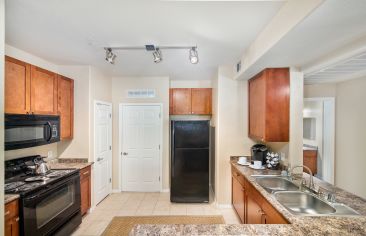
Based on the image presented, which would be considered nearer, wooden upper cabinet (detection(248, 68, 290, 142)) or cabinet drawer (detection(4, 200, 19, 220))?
cabinet drawer (detection(4, 200, 19, 220))

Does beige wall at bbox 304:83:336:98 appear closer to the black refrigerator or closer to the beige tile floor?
the black refrigerator

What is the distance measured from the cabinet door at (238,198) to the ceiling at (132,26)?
6.62ft

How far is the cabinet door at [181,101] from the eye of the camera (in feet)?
14.4

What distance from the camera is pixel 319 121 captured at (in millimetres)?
2818

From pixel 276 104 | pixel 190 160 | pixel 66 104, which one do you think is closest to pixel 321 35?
pixel 276 104

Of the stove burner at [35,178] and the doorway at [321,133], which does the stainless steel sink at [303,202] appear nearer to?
the doorway at [321,133]

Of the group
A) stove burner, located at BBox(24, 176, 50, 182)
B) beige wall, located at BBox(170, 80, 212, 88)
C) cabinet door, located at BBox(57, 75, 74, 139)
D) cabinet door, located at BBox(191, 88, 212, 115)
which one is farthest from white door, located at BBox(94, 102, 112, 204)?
cabinet door, located at BBox(191, 88, 212, 115)

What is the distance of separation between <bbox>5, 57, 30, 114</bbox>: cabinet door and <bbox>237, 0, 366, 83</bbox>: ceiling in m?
2.86

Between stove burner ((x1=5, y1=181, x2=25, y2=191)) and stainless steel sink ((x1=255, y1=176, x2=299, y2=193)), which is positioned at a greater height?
stove burner ((x1=5, y1=181, x2=25, y2=191))

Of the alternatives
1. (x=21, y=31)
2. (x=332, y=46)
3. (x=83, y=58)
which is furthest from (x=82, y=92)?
(x=332, y=46)

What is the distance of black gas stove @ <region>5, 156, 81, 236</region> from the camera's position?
1.94 m

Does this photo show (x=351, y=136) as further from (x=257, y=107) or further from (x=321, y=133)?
(x=257, y=107)

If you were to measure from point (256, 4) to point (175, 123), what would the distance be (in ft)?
8.25

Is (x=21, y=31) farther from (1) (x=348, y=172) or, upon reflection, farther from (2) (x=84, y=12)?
(1) (x=348, y=172)
